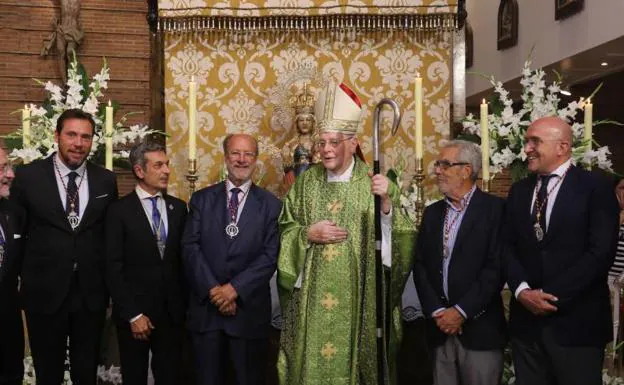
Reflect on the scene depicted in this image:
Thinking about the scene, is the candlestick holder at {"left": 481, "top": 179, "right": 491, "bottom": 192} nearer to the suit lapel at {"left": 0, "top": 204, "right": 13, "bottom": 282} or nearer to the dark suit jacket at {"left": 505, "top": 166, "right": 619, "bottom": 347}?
the dark suit jacket at {"left": 505, "top": 166, "right": 619, "bottom": 347}

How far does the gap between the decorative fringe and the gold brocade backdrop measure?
63 mm

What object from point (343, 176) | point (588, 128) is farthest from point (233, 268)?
point (588, 128)

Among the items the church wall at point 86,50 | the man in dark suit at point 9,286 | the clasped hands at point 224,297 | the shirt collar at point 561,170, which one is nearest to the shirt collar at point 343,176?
the clasped hands at point 224,297

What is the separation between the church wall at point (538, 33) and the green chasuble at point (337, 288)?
5503 mm

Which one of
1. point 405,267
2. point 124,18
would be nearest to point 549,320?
point 405,267

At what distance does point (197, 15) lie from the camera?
545cm

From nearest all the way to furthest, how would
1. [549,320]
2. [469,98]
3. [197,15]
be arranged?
[549,320]
[197,15]
[469,98]

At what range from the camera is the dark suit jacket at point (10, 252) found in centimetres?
364

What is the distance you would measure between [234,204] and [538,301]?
4.59 feet

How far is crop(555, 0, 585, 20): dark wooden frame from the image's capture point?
30.1ft

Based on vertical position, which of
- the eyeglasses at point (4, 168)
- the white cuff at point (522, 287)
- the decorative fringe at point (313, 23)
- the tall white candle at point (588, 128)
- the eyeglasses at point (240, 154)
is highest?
the decorative fringe at point (313, 23)

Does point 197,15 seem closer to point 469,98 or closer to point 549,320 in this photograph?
point 549,320

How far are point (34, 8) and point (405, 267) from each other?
4921 mm

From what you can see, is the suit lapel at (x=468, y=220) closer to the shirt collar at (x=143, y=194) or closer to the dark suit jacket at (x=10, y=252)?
the shirt collar at (x=143, y=194)
